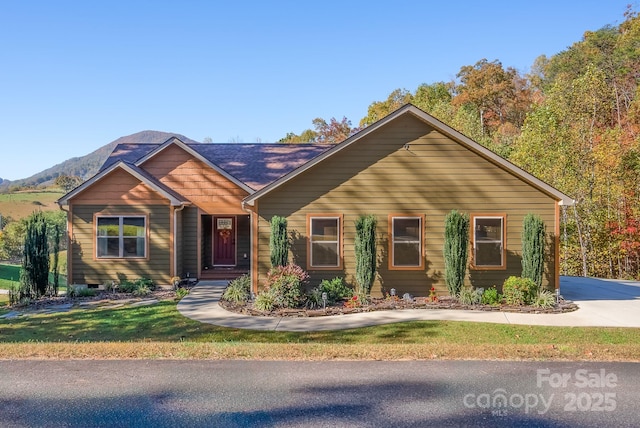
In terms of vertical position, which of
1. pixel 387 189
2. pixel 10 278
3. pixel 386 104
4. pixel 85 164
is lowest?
pixel 10 278

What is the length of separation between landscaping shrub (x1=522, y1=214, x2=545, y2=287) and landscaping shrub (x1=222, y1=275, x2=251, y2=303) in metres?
8.00

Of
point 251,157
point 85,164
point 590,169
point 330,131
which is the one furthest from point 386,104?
point 85,164

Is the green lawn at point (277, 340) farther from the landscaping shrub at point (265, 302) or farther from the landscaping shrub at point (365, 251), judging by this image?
the landscaping shrub at point (365, 251)

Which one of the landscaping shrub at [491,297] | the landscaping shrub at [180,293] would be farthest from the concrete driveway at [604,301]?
the landscaping shrub at [180,293]

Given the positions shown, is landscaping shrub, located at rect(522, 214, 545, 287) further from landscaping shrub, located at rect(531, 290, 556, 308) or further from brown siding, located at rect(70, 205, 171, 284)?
brown siding, located at rect(70, 205, 171, 284)

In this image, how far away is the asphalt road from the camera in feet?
16.3

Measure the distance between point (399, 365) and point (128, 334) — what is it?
6.48 m

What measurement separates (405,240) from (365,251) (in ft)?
4.67

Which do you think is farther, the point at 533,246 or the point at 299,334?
the point at 533,246

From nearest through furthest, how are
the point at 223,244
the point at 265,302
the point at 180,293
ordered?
the point at 265,302, the point at 180,293, the point at 223,244

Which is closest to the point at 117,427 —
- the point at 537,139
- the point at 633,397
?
the point at 633,397

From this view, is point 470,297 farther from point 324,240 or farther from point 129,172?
point 129,172

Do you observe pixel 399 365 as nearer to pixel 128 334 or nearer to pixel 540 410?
pixel 540 410

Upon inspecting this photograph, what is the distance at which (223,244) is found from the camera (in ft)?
60.0
